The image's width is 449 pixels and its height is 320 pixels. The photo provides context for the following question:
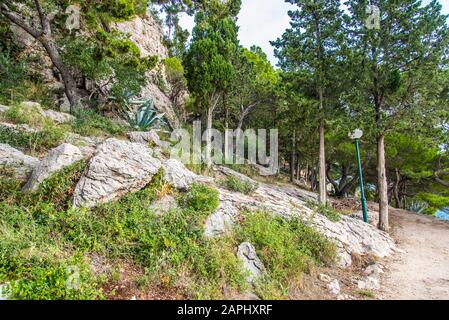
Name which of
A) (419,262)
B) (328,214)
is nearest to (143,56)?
(328,214)

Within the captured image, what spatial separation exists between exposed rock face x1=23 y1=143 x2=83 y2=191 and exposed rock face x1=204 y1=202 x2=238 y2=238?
316 centimetres

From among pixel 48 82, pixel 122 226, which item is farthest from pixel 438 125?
pixel 48 82

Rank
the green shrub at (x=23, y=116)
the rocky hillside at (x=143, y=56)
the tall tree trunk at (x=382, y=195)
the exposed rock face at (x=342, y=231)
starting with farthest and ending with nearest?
the rocky hillside at (x=143, y=56) → the tall tree trunk at (x=382, y=195) → the green shrub at (x=23, y=116) → the exposed rock face at (x=342, y=231)

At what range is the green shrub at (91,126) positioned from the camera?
8.15 m

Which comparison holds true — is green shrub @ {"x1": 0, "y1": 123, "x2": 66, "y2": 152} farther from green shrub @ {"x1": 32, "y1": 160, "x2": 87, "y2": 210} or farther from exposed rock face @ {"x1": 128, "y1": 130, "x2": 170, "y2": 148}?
exposed rock face @ {"x1": 128, "y1": 130, "x2": 170, "y2": 148}

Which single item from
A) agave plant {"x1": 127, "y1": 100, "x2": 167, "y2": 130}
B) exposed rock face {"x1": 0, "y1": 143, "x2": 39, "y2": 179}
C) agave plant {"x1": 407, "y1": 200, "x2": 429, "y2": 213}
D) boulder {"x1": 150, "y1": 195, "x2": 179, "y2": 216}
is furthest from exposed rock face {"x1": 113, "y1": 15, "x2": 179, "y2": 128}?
agave plant {"x1": 407, "y1": 200, "x2": 429, "y2": 213}

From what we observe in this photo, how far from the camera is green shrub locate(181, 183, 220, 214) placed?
17.7 ft

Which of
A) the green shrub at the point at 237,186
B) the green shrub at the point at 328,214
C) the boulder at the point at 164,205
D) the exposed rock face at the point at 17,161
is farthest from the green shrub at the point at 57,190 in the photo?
the green shrub at the point at 328,214

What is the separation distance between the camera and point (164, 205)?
526 cm

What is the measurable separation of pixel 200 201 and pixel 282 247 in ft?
Answer: 6.67

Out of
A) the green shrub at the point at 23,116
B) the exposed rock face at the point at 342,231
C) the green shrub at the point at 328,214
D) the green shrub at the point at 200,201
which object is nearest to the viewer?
the green shrub at the point at 200,201

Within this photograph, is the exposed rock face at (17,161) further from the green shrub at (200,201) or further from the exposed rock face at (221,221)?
the exposed rock face at (221,221)

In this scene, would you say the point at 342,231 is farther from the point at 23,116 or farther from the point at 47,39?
the point at 47,39

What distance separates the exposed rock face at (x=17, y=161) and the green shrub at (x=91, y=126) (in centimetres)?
266
